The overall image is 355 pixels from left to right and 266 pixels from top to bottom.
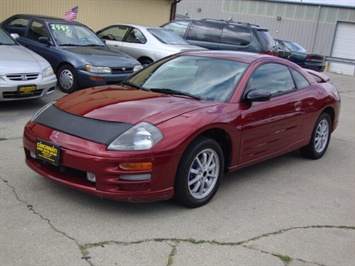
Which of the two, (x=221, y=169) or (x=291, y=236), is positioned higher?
(x=221, y=169)

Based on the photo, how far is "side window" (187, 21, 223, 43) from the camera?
1295 cm

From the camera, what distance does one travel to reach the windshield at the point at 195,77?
4590 mm

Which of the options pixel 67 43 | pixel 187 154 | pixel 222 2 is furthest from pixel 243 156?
pixel 222 2

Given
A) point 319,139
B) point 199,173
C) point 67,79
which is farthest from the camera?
point 67,79

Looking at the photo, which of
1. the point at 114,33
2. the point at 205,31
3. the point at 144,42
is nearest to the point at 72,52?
the point at 144,42

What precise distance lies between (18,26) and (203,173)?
7593 millimetres

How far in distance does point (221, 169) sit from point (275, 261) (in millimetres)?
1197

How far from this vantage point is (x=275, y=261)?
3320mm

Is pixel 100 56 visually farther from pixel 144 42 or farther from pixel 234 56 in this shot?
pixel 234 56

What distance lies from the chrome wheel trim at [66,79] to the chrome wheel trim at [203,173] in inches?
209

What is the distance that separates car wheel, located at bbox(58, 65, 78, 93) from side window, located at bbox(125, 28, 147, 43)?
2.98 meters

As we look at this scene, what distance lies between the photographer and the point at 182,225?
147 inches

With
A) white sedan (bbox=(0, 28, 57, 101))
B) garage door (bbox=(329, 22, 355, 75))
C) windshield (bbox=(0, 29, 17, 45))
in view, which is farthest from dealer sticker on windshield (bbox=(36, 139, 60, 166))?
garage door (bbox=(329, 22, 355, 75))

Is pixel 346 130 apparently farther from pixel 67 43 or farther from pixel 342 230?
pixel 67 43
